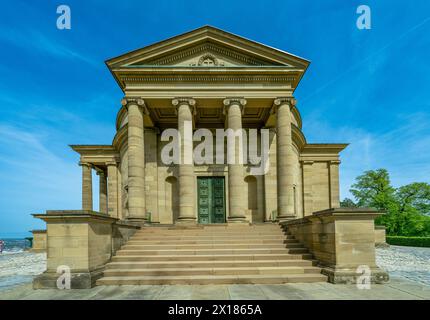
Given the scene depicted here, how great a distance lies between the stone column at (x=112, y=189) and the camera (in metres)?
27.2

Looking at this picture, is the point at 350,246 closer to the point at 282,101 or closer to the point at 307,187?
the point at 282,101

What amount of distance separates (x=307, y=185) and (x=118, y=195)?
19.4 metres

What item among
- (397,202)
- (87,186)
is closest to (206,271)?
(87,186)

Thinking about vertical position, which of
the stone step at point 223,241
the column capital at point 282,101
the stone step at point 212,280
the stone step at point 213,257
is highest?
the column capital at point 282,101

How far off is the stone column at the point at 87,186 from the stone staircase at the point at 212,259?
54.1 feet

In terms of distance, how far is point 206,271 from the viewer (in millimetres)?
10414

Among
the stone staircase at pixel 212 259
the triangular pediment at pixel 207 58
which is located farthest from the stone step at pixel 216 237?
the triangular pediment at pixel 207 58

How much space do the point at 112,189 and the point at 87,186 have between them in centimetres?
349

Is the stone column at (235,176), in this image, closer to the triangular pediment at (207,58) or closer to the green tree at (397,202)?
the triangular pediment at (207,58)

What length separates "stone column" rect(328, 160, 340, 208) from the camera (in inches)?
1119
